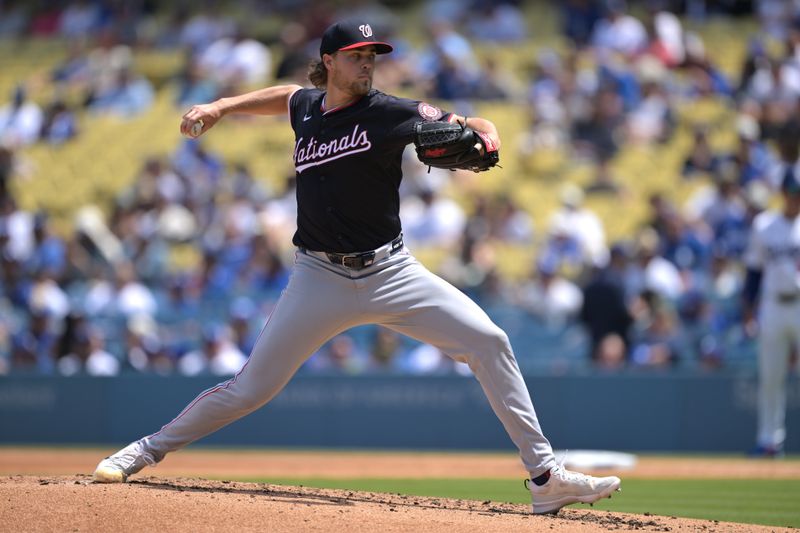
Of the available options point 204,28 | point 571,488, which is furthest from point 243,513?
point 204,28

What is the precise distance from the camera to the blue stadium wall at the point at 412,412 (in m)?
11.8

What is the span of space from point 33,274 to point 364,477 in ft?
24.0

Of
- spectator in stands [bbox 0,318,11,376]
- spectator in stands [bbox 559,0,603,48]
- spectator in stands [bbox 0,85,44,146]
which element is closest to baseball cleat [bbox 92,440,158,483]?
spectator in stands [bbox 0,318,11,376]

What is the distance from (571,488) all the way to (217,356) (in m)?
8.02

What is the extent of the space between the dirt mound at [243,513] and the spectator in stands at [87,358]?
7.63 metres

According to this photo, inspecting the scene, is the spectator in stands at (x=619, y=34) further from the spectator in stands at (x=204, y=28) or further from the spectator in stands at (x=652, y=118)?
the spectator in stands at (x=204, y=28)

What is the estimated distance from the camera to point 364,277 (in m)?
5.50

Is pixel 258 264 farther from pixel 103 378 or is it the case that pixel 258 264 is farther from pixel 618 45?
pixel 618 45

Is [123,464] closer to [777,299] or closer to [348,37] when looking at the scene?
[348,37]

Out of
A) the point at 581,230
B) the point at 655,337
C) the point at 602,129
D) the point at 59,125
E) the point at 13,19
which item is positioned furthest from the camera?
the point at 13,19

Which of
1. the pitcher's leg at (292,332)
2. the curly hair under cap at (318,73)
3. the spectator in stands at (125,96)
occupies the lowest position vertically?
the pitcher's leg at (292,332)

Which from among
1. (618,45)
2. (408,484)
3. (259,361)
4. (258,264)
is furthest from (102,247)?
(259,361)

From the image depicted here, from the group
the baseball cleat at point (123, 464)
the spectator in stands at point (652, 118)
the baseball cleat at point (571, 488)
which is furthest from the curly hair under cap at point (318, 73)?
the spectator in stands at point (652, 118)

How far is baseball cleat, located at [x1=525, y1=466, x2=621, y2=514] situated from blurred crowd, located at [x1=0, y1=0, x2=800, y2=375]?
578 cm
